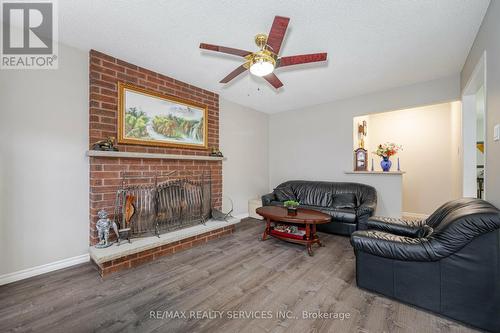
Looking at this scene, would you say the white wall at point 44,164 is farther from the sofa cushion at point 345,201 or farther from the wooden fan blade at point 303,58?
the sofa cushion at point 345,201

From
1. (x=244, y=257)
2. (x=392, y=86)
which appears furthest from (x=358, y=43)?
(x=244, y=257)

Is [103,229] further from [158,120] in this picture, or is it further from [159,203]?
[158,120]

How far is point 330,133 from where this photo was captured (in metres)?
4.56

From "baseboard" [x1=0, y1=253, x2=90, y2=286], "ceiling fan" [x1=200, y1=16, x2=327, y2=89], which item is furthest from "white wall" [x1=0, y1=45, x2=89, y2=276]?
"ceiling fan" [x1=200, y1=16, x2=327, y2=89]

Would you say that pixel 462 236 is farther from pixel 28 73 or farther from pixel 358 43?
pixel 28 73

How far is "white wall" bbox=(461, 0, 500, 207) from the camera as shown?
1.63 meters

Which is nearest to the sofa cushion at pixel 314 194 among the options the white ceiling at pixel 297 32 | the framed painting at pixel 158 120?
the white ceiling at pixel 297 32

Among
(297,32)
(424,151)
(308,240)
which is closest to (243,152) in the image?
(308,240)

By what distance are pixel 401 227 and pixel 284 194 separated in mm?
2427

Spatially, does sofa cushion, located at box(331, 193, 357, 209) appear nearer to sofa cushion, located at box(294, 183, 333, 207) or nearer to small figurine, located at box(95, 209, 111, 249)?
sofa cushion, located at box(294, 183, 333, 207)

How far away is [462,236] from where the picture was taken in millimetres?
1500

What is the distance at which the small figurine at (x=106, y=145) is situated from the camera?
8.00 feet

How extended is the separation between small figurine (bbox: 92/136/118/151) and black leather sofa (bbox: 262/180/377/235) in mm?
2862

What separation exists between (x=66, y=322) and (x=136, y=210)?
1.30 m
